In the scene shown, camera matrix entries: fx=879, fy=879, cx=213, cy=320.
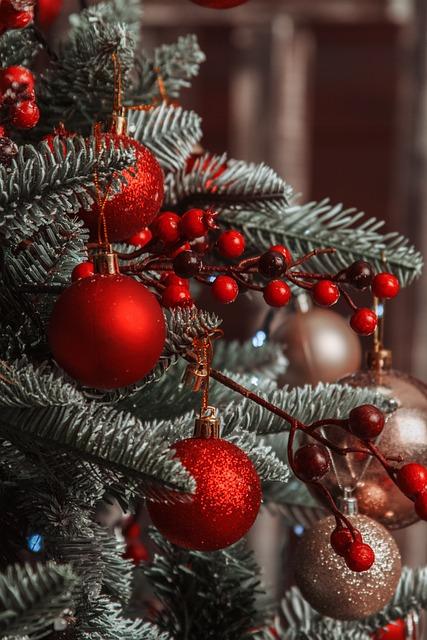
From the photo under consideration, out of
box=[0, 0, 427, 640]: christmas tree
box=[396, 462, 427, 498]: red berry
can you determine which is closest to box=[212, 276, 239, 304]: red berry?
box=[0, 0, 427, 640]: christmas tree

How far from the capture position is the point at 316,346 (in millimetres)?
740

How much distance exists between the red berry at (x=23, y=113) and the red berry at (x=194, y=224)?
88 millimetres

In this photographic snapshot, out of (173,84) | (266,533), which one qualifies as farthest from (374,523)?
(266,533)

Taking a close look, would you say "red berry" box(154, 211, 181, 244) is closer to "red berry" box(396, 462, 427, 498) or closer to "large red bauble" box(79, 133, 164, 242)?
"large red bauble" box(79, 133, 164, 242)

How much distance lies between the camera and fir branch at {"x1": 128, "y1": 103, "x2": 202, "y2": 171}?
0.54m

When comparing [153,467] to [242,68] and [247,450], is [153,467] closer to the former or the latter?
[247,450]

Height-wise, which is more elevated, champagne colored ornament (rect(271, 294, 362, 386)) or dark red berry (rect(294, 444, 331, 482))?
dark red berry (rect(294, 444, 331, 482))

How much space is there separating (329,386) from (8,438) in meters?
0.20

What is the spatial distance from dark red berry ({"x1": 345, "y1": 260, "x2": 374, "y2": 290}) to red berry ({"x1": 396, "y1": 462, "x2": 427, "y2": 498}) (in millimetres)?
94

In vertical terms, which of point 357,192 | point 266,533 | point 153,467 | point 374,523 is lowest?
point 266,533

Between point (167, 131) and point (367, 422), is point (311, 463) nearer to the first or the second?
point (367, 422)

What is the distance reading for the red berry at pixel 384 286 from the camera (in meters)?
0.46

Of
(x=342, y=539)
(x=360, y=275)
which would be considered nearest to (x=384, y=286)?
(x=360, y=275)

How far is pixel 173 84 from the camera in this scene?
0.60 metres
